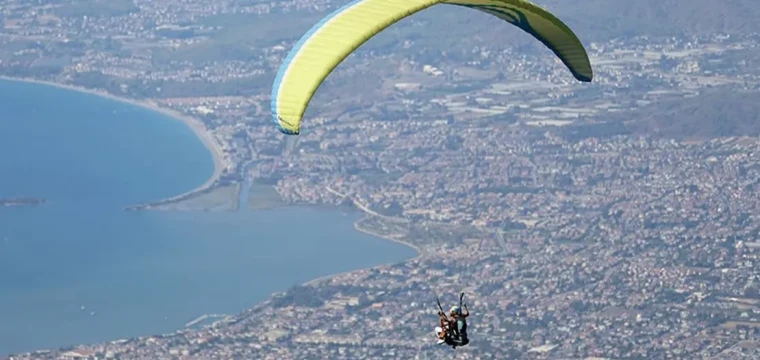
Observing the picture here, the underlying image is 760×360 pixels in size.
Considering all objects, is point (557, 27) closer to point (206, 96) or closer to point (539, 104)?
point (539, 104)

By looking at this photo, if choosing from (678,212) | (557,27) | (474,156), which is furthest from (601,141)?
(557,27)

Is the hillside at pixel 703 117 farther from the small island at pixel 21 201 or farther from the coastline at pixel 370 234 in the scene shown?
the small island at pixel 21 201

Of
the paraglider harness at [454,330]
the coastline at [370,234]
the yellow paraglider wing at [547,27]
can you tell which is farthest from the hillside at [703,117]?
the paraglider harness at [454,330]

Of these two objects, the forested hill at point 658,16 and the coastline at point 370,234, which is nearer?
the coastline at point 370,234

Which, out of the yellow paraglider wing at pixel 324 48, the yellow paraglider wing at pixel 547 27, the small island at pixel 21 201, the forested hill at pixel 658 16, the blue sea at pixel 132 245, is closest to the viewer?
the yellow paraglider wing at pixel 324 48

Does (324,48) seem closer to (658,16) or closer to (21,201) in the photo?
(21,201)

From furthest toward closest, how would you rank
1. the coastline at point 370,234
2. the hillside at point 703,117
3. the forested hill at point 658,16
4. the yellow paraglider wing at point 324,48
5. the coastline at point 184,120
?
the forested hill at point 658,16, the hillside at point 703,117, the coastline at point 184,120, the coastline at point 370,234, the yellow paraglider wing at point 324,48
